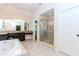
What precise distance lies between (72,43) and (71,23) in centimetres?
63

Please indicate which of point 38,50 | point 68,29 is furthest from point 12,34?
point 68,29

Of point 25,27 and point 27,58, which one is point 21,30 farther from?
point 27,58

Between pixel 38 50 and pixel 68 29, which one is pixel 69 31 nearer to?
pixel 68 29

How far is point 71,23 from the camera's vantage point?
10.5 ft

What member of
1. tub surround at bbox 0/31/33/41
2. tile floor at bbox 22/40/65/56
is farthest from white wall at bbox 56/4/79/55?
tub surround at bbox 0/31/33/41

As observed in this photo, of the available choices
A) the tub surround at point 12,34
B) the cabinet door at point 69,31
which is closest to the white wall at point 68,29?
the cabinet door at point 69,31

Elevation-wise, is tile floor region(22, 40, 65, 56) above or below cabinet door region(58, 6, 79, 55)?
below

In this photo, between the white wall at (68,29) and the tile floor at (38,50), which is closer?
the white wall at (68,29)

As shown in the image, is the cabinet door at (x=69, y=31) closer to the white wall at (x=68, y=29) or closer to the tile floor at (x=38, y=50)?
the white wall at (x=68, y=29)

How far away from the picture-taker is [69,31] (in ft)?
10.9

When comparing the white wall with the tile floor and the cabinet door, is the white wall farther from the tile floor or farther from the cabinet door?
the tile floor

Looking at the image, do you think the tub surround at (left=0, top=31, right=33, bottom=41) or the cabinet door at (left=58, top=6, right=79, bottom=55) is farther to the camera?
the tub surround at (left=0, top=31, right=33, bottom=41)

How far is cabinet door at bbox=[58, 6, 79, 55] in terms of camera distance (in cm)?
300

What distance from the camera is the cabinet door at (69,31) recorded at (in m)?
3.00
